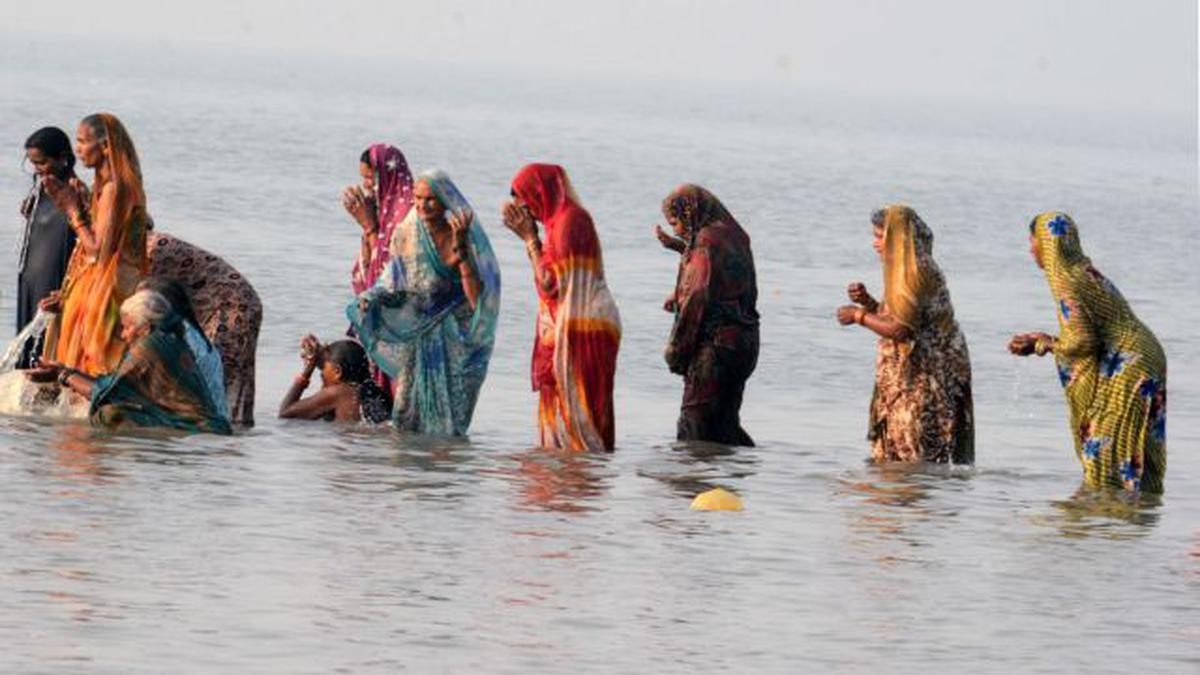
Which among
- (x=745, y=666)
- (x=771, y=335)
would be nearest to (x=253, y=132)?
(x=771, y=335)

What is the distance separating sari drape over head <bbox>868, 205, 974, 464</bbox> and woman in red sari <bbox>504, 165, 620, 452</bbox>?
3.97 feet

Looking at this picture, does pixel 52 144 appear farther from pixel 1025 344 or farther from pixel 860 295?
pixel 1025 344

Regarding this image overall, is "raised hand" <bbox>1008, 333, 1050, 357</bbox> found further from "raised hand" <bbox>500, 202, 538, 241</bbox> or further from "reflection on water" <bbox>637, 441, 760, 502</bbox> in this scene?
"raised hand" <bbox>500, 202, 538, 241</bbox>

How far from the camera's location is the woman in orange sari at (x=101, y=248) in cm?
1322

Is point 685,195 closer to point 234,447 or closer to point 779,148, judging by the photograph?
point 234,447

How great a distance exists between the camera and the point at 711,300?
45.5ft

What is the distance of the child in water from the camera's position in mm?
14031

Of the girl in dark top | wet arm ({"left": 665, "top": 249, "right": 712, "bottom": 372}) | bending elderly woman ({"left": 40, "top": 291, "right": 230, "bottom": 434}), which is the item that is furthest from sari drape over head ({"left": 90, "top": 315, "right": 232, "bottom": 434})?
wet arm ({"left": 665, "top": 249, "right": 712, "bottom": 372})

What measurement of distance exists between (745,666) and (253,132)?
4710 centimetres

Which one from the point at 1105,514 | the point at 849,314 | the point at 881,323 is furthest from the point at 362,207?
the point at 1105,514

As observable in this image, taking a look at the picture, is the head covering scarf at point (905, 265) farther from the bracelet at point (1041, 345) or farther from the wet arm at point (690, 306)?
the wet arm at point (690, 306)

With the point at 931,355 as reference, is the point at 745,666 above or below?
below

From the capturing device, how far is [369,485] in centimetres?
1268

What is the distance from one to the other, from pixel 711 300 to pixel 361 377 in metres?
1.64
